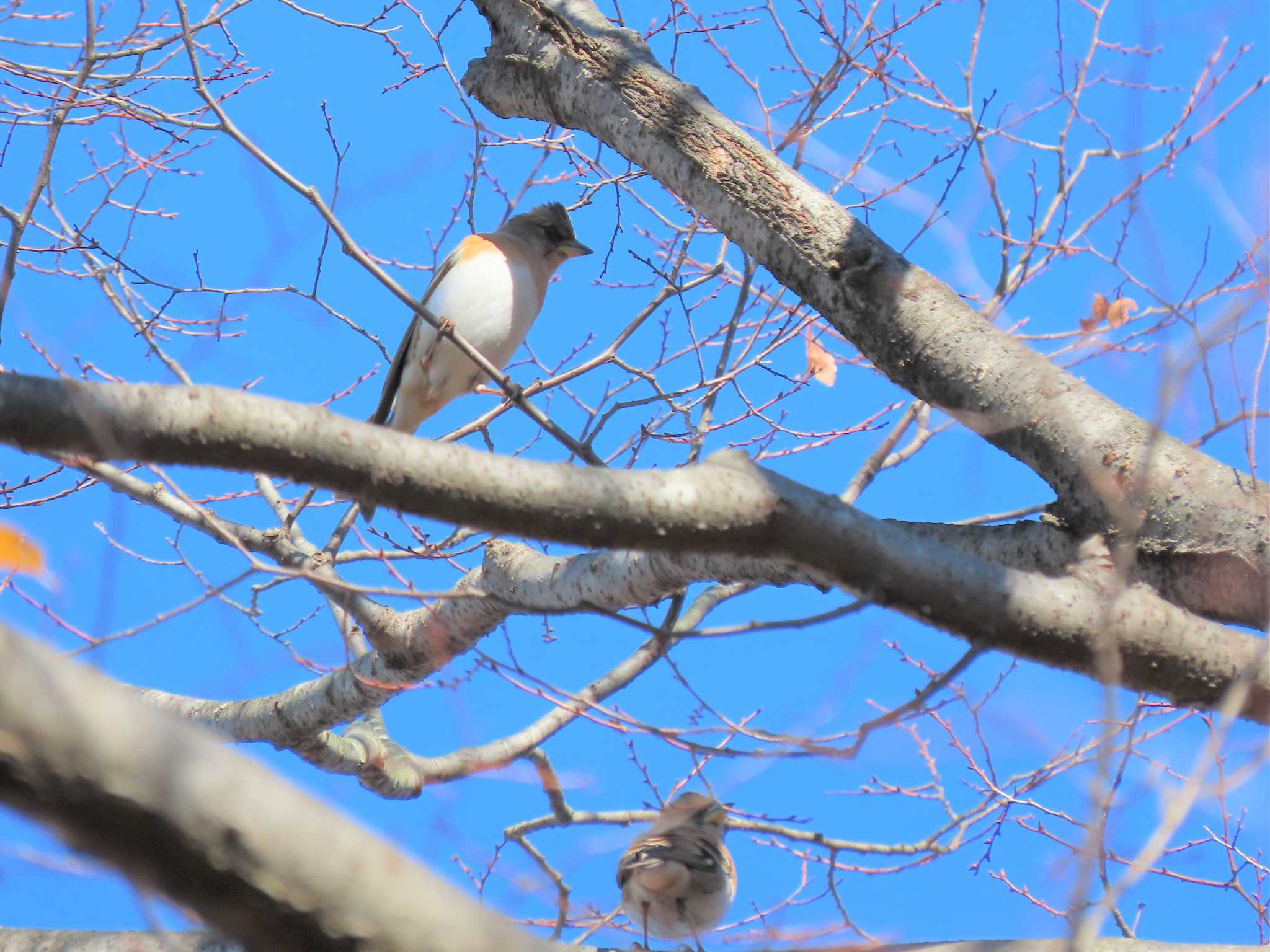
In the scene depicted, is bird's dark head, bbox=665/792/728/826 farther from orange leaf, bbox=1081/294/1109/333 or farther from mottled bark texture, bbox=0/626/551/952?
mottled bark texture, bbox=0/626/551/952

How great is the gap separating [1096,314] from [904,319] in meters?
1.27

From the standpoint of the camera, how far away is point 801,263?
273 cm

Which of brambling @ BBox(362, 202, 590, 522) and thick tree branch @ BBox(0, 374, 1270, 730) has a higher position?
brambling @ BBox(362, 202, 590, 522)

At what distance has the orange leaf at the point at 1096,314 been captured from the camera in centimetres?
338

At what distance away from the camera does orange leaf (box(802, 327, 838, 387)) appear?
4.61 metres

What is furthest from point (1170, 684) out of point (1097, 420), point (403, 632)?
point (403, 632)

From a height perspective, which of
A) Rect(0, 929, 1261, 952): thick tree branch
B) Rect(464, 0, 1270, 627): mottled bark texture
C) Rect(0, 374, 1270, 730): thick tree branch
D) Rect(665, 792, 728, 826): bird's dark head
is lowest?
Rect(0, 929, 1261, 952): thick tree branch

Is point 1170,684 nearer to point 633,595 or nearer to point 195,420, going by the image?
point 633,595

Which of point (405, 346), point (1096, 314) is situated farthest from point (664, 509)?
point (405, 346)

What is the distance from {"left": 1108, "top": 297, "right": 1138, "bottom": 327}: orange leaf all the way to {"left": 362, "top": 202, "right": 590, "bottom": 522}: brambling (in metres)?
2.59

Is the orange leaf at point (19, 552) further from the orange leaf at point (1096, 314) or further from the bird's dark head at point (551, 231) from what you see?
the bird's dark head at point (551, 231)

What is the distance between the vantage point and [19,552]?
5.99 feet

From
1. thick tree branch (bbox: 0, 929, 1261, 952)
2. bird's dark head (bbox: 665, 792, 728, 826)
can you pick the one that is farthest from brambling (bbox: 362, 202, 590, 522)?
thick tree branch (bbox: 0, 929, 1261, 952)

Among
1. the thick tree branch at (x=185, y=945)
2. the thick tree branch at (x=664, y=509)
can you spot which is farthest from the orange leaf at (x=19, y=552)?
the thick tree branch at (x=185, y=945)
